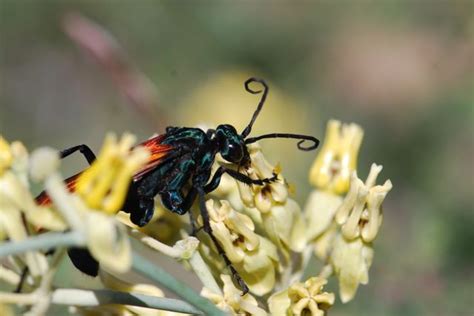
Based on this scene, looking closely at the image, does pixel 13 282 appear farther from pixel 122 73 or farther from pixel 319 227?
pixel 122 73

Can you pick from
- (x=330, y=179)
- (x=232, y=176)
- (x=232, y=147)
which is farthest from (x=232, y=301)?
(x=330, y=179)

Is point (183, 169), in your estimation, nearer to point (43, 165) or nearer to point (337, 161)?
point (337, 161)

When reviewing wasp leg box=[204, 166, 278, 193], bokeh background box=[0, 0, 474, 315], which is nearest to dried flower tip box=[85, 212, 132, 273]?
wasp leg box=[204, 166, 278, 193]

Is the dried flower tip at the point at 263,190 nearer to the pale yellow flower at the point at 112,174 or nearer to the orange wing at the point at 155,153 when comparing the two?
the orange wing at the point at 155,153

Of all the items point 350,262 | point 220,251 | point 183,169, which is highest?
point 183,169

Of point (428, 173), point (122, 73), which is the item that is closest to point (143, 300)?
point (122, 73)

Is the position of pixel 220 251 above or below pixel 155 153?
below
